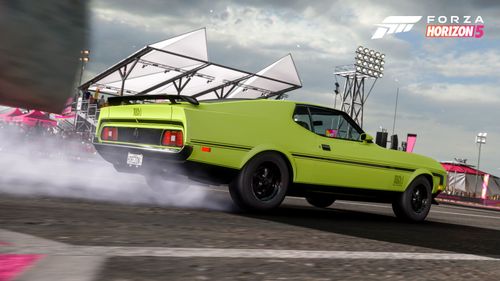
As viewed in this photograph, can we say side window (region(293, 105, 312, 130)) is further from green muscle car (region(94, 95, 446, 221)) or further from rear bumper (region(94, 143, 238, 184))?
rear bumper (region(94, 143, 238, 184))

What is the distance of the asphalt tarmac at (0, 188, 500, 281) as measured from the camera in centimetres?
234

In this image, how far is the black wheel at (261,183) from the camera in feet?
17.2

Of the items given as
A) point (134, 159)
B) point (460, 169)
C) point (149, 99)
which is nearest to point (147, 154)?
point (134, 159)

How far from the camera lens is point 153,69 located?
74.9 ft

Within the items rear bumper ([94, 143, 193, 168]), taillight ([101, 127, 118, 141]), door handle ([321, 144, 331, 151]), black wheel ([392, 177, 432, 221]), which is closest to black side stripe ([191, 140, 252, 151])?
rear bumper ([94, 143, 193, 168])

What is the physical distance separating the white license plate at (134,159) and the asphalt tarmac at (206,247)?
22.7 inches

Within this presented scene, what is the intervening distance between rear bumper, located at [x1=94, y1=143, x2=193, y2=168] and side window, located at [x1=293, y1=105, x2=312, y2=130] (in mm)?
1500

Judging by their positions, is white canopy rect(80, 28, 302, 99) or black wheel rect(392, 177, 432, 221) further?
white canopy rect(80, 28, 302, 99)

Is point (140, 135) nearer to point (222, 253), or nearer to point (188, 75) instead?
point (222, 253)

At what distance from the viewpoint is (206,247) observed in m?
3.03

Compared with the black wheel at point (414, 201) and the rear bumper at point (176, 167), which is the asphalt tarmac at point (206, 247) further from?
the black wheel at point (414, 201)

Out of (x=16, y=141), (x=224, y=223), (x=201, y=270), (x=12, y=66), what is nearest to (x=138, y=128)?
(x=224, y=223)

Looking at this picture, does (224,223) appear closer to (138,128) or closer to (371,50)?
(138,128)

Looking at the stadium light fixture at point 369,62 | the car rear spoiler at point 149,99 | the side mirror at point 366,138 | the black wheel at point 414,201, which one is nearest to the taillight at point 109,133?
the car rear spoiler at point 149,99
